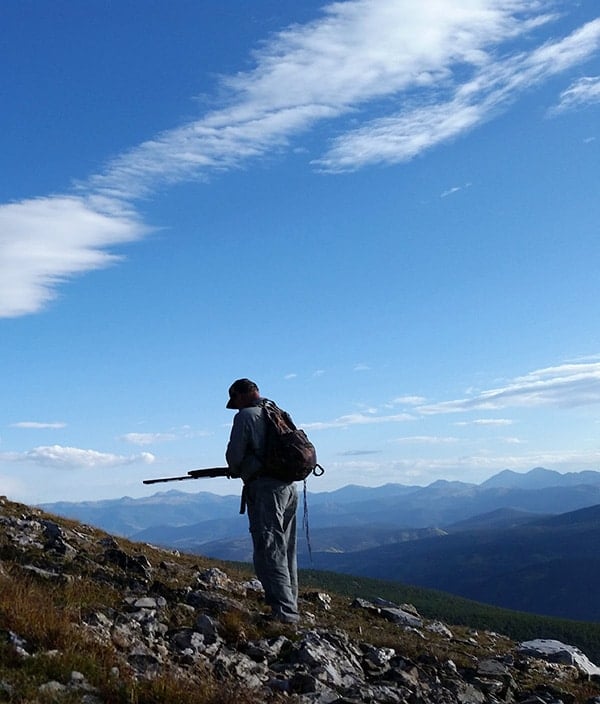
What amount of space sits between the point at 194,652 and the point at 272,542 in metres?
2.96

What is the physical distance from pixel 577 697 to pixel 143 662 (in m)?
7.19

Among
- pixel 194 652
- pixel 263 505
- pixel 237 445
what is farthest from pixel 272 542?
pixel 194 652

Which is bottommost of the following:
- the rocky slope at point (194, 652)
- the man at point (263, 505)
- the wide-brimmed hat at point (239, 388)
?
the rocky slope at point (194, 652)

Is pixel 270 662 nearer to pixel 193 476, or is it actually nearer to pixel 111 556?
pixel 193 476

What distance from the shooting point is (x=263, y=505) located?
1161cm

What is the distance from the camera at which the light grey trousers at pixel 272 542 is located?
11508 mm

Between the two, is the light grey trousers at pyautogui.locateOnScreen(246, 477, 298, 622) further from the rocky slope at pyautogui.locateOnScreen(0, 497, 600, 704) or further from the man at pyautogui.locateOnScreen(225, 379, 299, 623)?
the rocky slope at pyautogui.locateOnScreen(0, 497, 600, 704)

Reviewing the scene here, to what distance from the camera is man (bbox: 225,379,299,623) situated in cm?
1153

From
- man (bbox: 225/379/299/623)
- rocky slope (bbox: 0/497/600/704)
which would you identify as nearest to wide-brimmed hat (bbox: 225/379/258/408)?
man (bbox: 225/379/299/623)

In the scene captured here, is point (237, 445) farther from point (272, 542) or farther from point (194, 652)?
point (194, 652)

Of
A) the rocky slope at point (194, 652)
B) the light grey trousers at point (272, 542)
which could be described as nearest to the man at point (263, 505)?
the light grey trousers at point (272, 542)

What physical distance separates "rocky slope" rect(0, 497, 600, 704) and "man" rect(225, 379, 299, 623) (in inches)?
21.9

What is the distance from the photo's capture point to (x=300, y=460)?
1156cm

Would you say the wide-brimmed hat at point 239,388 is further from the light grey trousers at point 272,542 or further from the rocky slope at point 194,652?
the rocky slope at point 194,652
